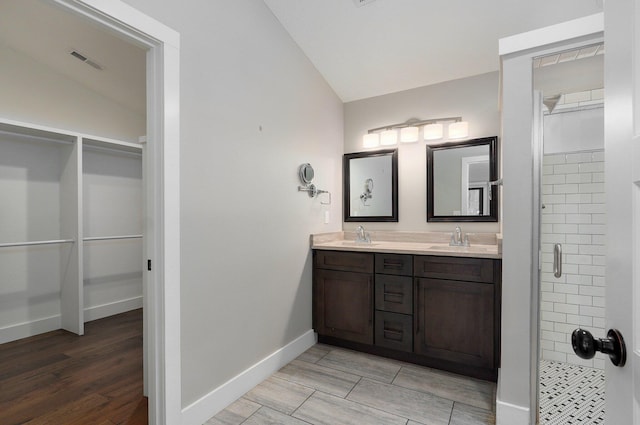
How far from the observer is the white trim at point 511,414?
1726 mm

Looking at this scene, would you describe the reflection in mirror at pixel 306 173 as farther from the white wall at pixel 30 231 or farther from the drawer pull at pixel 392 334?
the white wall at pixel 30 231

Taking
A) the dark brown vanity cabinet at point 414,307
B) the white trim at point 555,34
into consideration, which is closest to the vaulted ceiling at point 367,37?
the white trim at point 555,34

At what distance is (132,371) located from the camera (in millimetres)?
2445

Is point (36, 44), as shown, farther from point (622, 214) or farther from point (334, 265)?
point (622, 214)

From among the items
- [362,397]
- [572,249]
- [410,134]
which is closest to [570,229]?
[572,249]

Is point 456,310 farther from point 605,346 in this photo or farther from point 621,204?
point 621,204

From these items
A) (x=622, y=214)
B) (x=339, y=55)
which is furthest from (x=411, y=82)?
(x=622, y=214)

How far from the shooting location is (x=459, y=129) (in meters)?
2.86

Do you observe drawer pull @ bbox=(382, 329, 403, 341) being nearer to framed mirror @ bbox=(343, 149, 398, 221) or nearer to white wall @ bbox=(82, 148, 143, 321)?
framed mirror @ bbox=(343, 149, 398, 221)

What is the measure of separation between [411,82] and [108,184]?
3.57 meters

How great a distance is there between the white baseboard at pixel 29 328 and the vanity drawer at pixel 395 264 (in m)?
3.35

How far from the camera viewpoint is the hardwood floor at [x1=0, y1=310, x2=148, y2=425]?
6.28 ft

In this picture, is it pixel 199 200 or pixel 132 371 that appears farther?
pixel 132 371

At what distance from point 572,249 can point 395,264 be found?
4.12ft
